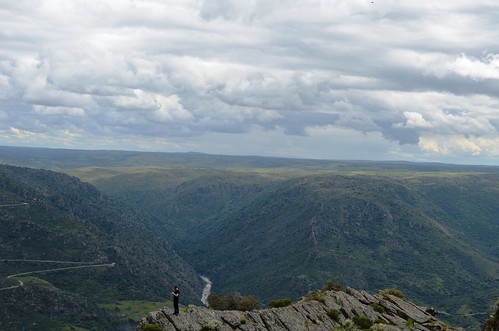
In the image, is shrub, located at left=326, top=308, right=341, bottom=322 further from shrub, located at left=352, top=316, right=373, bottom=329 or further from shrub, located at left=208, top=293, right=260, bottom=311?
shrub, located at left=208, top=293, right=260, bottom=311

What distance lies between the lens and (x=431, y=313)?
12700cm

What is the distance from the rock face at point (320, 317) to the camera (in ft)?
299

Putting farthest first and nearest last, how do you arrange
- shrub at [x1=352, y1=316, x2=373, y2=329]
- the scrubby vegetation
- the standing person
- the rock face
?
1. shrub at [x1=352, y1=316, x2=373, y2=329]
2. the scrubby vegetation
3. the rock face
4. the standing person

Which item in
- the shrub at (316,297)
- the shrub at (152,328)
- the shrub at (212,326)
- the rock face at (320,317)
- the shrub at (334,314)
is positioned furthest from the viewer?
the shrub at (316,297)

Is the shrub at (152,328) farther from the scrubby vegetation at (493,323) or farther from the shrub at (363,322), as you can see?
the scrubby vegetation at (493,323)

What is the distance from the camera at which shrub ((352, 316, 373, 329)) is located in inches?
4036

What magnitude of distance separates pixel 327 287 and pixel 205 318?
190 ft

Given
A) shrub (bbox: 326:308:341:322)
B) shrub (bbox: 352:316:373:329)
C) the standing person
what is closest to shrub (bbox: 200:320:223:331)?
the standing person

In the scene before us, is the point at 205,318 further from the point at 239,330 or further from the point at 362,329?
the point at 362,329

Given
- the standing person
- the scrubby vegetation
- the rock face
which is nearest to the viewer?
the standing person

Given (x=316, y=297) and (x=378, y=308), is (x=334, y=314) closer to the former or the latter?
(x=316, y=297)

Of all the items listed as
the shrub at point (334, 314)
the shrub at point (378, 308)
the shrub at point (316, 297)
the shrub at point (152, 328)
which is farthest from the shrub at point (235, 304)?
the shrub at point (152, 328)

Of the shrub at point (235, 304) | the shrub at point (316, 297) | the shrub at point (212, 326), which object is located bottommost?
the shrub at point (235, 304)

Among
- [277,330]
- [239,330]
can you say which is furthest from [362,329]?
[239,330]
